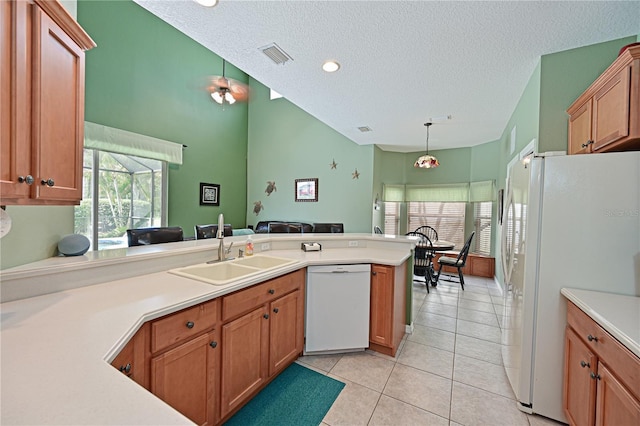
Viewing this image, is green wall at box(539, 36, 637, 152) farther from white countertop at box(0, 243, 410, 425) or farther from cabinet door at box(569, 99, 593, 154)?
white countertop at box(0, 243, 410, 425)

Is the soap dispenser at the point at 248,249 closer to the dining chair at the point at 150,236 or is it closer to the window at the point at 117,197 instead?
the dining chair at the point at 150,236

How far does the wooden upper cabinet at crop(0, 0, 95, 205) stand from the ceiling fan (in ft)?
12.8

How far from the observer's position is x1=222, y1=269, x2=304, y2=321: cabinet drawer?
158cm

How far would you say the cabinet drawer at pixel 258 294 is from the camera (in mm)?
1578

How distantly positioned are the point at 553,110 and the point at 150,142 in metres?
5.46

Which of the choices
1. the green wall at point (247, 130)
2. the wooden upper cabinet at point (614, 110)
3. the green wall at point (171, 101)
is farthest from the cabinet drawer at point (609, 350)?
the green wall at point (171, 101)

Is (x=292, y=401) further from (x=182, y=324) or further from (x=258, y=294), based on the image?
(x=182, y=324)

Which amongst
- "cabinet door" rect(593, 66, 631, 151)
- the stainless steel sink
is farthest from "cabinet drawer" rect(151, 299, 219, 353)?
"cabinet door" rect(593, 66, 631, 151)

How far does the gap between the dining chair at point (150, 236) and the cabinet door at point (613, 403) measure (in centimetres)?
352

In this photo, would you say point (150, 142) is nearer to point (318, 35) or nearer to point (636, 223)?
point (318, 35)

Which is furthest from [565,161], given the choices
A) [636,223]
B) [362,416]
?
[362,416]

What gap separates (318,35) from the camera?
6.76 ft

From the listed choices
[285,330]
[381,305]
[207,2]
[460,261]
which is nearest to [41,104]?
[207,2]

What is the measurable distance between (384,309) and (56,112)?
2472 millimetres
